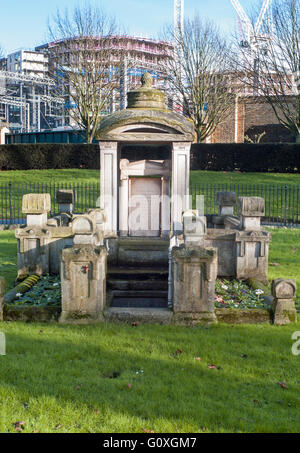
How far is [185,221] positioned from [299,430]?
372 centimetres

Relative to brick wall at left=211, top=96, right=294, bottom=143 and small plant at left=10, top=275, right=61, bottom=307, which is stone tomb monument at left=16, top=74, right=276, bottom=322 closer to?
small plant at left=10, top=275, right=61, bottom=307

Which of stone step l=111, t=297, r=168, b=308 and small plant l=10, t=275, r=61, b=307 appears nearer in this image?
small plant l=10, t=275, r=61, b=307

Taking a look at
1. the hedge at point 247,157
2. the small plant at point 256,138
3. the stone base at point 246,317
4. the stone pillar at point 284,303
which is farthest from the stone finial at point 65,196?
the small plant at point 256,138

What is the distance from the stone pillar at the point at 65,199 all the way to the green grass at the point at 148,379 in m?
6.97

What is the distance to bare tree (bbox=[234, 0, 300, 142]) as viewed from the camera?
84.8ft

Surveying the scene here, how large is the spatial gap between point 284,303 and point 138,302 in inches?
97.0

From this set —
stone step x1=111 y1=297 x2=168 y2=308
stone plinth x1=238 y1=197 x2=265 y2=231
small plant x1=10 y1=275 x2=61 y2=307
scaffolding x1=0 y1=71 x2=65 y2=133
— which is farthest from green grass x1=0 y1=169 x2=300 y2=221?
scaffolding x1=0 y1=71 x2=65 y2=133

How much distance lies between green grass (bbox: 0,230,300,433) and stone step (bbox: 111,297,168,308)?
1.22 metres

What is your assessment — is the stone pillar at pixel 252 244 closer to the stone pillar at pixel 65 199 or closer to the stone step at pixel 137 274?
the stone step at pixel 137 274

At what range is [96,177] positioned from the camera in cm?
2634

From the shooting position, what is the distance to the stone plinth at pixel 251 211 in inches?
366

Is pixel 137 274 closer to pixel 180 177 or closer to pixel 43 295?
pixel 43 295

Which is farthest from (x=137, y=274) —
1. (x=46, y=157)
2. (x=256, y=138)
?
(x=256, y=138)

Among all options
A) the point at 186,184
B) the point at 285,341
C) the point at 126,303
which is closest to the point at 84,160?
the point at 186,184
